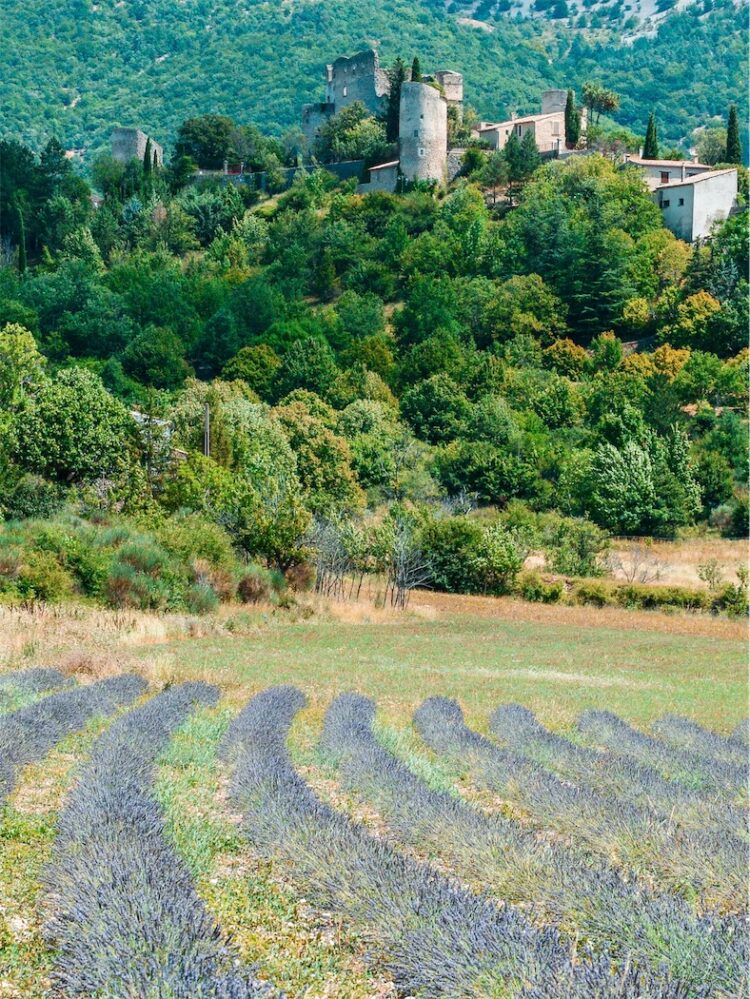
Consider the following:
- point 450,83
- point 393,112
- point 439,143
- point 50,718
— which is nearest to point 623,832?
point 50,718

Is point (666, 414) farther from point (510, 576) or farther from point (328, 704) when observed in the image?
point (328, 704)

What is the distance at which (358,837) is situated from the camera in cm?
882

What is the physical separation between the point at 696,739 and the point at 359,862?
7692 mm

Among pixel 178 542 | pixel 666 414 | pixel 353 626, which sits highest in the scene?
pixel 666 414

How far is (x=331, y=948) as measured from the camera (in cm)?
728

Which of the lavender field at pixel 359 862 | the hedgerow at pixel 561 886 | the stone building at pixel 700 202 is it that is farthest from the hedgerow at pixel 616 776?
the stone building at pixel 700 202

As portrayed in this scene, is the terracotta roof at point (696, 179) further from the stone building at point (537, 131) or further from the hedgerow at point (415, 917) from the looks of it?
the hedgerow at point (415, 917)

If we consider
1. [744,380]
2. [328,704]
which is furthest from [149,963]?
[744,380]

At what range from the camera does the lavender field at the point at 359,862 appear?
21.9 feet

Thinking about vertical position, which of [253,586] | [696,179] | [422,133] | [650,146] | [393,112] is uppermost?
[393,112]

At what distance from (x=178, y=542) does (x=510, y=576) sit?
1334 cm

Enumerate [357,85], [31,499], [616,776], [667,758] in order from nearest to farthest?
[616,776]
[667,758]
[31,499]
[357,85]

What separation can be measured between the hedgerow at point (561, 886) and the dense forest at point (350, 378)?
20.0 meters

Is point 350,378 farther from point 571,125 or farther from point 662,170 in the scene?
point 571,125
